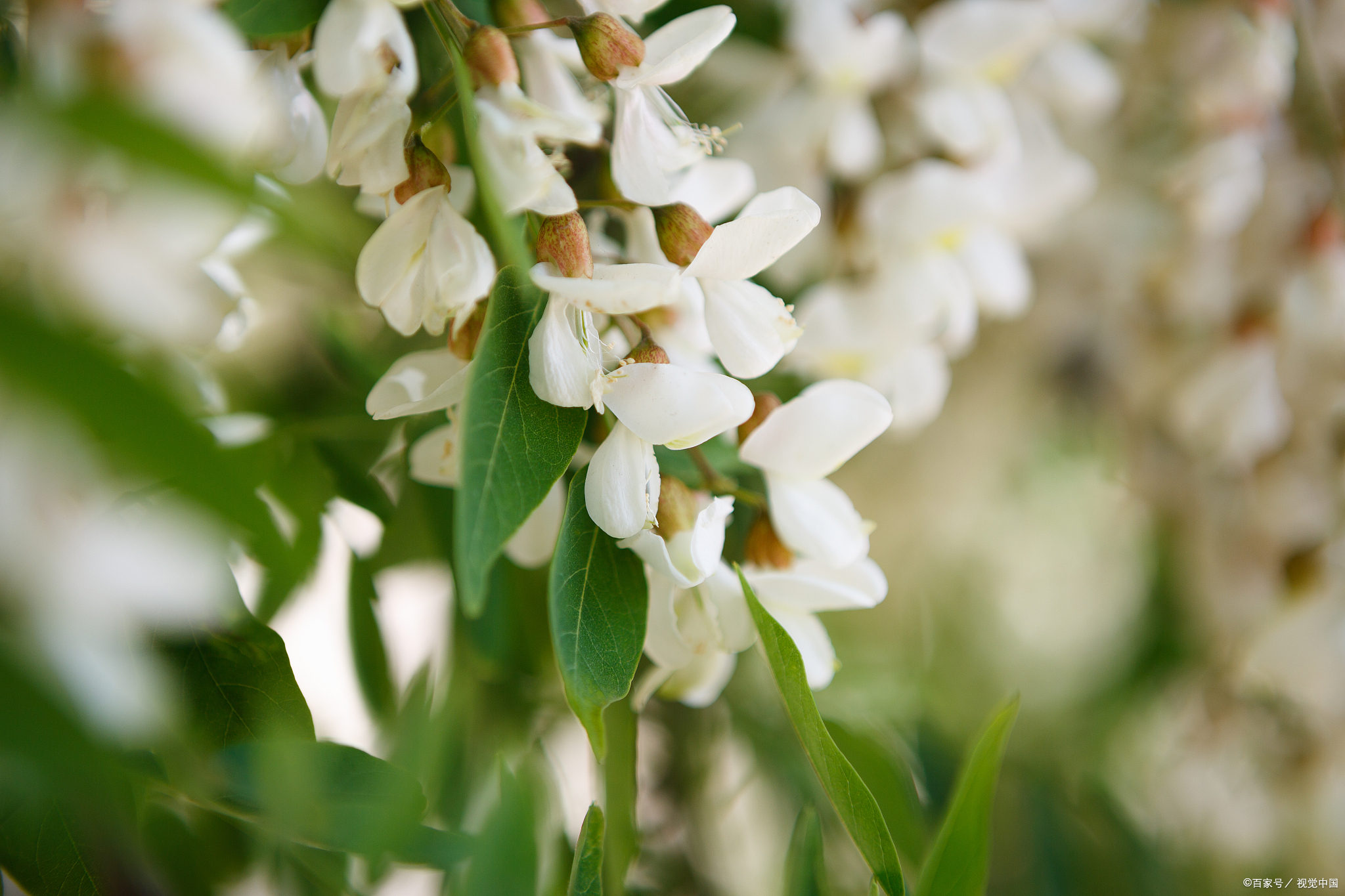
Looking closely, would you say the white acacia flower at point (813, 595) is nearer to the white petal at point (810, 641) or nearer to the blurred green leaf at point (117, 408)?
the white petal at point (810, 641)

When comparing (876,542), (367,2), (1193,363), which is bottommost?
(876,542)

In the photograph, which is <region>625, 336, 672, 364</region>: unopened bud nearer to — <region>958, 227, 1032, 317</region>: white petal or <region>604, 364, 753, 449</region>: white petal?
<region>604, 364, 753, 449</region>: white petal

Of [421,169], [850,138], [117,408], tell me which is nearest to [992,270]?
[850,138]

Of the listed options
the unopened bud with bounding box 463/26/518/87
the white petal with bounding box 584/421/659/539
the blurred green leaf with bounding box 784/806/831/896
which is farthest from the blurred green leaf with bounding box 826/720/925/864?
the unopened bud with bounding box 463/26/518/87

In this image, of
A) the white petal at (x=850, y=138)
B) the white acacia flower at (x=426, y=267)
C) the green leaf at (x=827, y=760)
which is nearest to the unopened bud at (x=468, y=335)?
the white acacia flower at (x=426, y=267)

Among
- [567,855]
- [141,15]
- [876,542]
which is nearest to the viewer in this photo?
[141,15]

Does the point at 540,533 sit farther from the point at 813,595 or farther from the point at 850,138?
the point at 850,138

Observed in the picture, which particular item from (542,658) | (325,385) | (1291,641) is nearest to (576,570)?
(542,658)

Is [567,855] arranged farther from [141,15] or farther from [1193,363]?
[1193,363]
